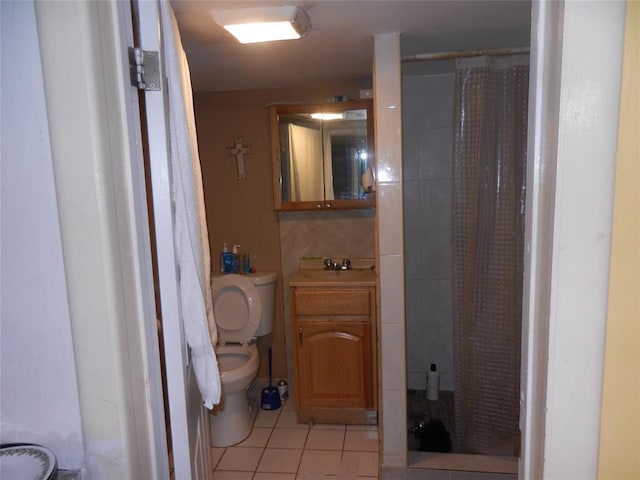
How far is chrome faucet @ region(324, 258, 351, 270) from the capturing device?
255 cm

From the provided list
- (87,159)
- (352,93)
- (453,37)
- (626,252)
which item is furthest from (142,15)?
(352,93)

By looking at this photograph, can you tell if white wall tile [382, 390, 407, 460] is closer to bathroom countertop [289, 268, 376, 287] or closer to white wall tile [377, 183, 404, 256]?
bathroom countertop [289, 268, 376, 287]

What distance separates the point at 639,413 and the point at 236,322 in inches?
81.0

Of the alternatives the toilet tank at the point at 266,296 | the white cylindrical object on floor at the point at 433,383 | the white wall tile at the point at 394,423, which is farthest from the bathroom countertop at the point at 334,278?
the white cylindrical object on floor at the point at 433,383

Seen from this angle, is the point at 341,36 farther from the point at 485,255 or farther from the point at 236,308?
the point at 236,308

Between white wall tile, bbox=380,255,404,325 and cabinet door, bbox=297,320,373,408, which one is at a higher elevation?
white wall tile, bbox=380,255,404,325

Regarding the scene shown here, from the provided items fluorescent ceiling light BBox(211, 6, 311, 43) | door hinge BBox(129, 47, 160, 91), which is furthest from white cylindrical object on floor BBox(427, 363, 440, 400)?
door hinge BBox(129, 47, 160, 91)

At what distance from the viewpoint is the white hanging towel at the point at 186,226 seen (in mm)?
878

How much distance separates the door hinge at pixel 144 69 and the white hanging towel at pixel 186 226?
7 cm

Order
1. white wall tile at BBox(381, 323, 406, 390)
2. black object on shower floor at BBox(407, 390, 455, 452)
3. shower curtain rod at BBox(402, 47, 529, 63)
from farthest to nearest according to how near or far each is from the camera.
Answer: black object on shower floor at BBox(407, 390, 455, 452) → white wall tile at BBox(381, 323, 406, 390) → shower curtain rod at BBox(402, 47, 529, 63)

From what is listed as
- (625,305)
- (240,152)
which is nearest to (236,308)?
(240,152)

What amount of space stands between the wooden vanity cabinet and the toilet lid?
0.30m

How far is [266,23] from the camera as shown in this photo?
1.43 m

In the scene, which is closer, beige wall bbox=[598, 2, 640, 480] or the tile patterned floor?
beige wall bbox=[598, 2, 640, 480]
